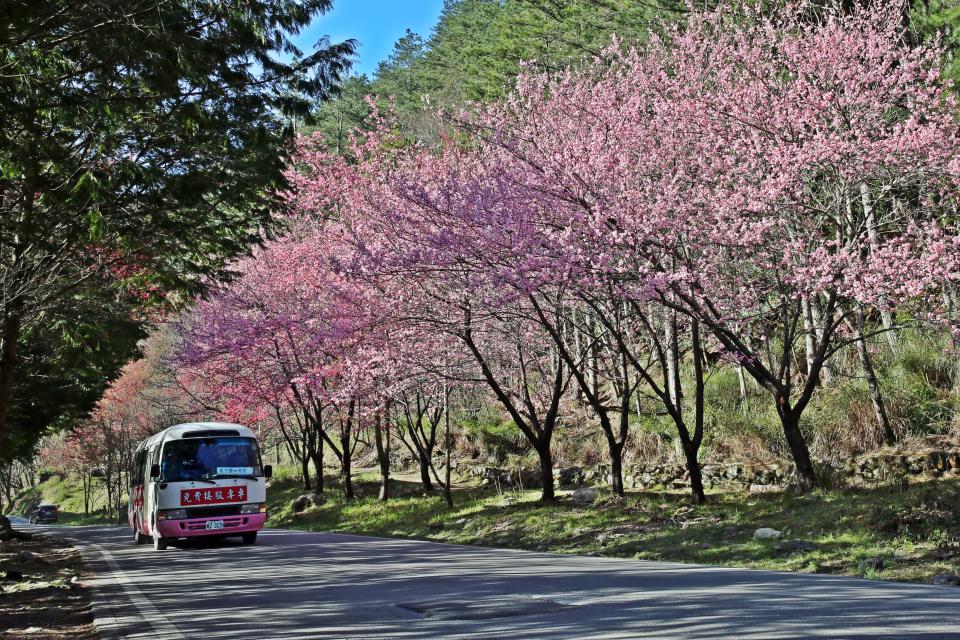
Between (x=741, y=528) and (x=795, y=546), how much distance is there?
204 centimetres

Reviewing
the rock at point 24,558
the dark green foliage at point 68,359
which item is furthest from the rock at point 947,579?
the rock at point 24,558

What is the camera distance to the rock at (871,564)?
407 inches

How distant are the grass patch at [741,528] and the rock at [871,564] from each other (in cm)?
7

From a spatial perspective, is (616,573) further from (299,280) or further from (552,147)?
(299,280)

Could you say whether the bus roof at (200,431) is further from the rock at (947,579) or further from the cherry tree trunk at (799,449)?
the rock at (947,579)

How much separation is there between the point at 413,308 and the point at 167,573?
9.38 m

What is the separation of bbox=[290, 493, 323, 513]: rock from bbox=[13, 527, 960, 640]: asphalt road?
18.0 m

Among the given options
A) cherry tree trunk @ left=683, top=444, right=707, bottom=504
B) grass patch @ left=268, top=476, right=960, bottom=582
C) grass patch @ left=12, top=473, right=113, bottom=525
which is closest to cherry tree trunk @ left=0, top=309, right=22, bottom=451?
grass patch @ left=268, top=476, right=960, bottom=582

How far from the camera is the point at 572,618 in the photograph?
725 centimetres

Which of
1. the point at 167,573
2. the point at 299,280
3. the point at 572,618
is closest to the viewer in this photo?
the point at 572,618

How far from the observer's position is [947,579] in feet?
30.3

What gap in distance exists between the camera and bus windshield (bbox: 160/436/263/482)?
17.8m

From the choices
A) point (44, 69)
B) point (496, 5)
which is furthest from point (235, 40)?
point (496, 5)

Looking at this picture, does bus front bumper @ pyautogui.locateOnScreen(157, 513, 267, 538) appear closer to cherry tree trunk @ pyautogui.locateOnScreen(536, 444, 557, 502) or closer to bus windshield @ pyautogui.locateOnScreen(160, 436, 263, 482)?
bus windshield @ pyautogui.locateOnScreen(160, 436, 263, 482)
